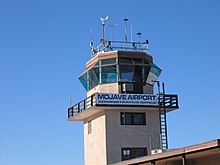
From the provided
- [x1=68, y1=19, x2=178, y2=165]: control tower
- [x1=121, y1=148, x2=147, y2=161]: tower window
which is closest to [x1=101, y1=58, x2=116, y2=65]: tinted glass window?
Result: [x1=68, y1=19, x2=178, y2=165]: control tower

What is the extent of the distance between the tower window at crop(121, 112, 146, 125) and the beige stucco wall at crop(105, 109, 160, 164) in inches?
9.2

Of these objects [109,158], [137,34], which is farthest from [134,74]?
[109,158]

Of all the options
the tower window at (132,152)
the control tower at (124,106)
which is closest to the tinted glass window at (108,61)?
the control tower at (124,106)

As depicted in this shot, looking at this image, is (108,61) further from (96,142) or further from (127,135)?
(96,142)

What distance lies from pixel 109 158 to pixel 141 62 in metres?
7.53

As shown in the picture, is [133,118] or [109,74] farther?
[109,74]

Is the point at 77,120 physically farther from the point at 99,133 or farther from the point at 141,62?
the point at 141,62

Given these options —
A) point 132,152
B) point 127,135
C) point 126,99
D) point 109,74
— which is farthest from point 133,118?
point 109,74

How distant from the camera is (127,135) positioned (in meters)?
38.8

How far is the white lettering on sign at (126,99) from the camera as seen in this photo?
37719 mm

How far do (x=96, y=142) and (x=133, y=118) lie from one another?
337 cm

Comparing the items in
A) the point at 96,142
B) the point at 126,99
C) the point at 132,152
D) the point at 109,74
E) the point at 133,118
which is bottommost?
the point at 132,152

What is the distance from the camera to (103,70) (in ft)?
130

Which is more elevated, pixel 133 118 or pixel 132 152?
pixel 133 118
